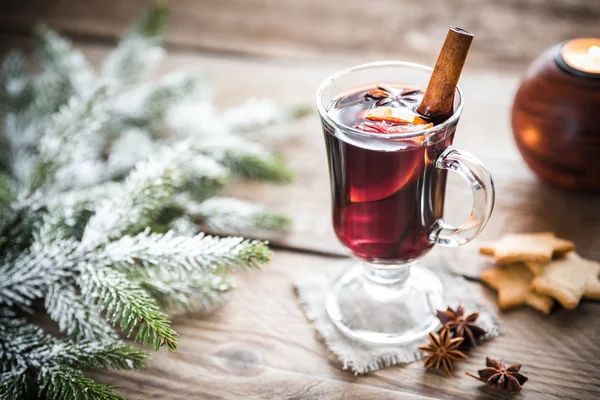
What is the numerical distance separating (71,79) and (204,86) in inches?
12.8

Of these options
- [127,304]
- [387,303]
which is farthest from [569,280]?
[127,304]

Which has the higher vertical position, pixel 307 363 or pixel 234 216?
pixel 234 216

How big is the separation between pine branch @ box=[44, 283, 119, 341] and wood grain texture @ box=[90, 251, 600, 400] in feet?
0.27

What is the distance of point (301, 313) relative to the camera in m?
1.19

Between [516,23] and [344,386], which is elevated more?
[516,23]

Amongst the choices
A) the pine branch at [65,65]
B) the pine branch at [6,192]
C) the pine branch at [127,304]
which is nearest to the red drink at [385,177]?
the pine branch at [127,304]

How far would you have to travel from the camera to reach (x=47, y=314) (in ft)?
3.88

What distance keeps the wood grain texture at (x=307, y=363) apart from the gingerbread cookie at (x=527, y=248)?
83 millimetres

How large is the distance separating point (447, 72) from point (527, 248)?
0.41 meters

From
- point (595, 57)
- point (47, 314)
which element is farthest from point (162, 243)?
point (595, 57)

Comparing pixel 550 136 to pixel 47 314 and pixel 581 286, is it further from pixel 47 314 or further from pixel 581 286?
pixel 47 314

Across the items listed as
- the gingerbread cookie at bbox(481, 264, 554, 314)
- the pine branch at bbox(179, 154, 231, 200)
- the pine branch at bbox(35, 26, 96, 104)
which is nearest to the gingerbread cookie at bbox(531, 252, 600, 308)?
the gingerbread cookie at bbox(481, 264, 554, 314)

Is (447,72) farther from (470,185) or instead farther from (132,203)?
(132,203)

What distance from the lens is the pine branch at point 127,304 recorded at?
3.08 ft
